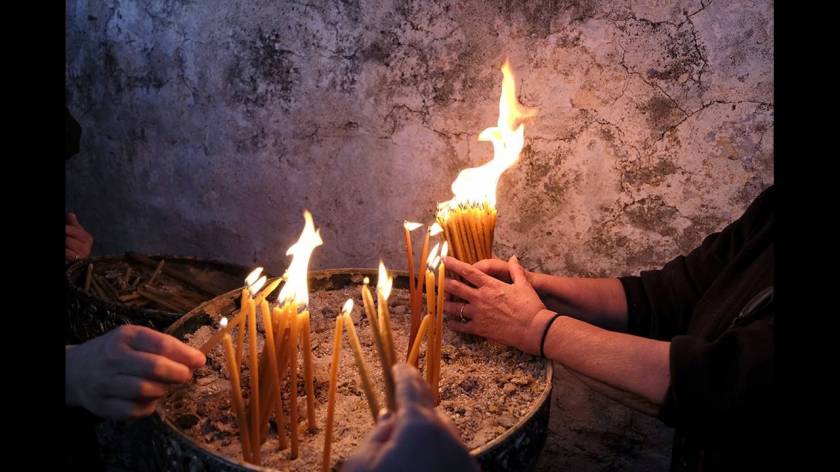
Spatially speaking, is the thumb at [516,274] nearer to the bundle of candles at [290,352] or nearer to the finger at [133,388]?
the bundle of candles at [290,352]

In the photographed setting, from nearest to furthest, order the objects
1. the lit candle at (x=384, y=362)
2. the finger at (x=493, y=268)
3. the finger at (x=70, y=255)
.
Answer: the lit candle at (x=384, y=362), the finger at (x=493, y=268), the finger at (x=70, y=255)

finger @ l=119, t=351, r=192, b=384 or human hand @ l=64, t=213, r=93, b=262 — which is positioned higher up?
finger @ l=119, t=351, r=192, b=384

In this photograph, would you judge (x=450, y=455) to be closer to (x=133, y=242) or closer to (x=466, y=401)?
(x=466, y=401)

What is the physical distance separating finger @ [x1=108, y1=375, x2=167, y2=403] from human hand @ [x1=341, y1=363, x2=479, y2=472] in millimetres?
637

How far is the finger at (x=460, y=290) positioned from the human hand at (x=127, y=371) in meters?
0.84

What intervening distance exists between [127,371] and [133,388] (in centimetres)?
5

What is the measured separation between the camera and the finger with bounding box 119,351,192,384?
1.29 meters

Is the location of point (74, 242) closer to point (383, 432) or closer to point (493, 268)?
point (493, 268)

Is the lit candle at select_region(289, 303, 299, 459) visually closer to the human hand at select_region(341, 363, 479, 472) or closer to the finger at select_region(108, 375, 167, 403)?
the finger at select_region(108, 375, 167, 403)

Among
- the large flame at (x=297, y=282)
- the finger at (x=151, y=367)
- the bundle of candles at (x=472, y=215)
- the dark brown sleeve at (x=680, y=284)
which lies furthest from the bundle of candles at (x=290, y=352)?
the dark brown sleeve at (x=680, y=284)

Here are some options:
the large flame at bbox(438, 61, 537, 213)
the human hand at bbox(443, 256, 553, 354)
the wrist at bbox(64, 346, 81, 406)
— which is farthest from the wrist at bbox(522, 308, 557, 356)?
the wrist at bbox(64, 346, 81, 406)

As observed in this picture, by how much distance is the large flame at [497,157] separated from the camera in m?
1.99

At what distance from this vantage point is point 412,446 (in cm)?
83

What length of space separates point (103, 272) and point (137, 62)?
53.3 inches
